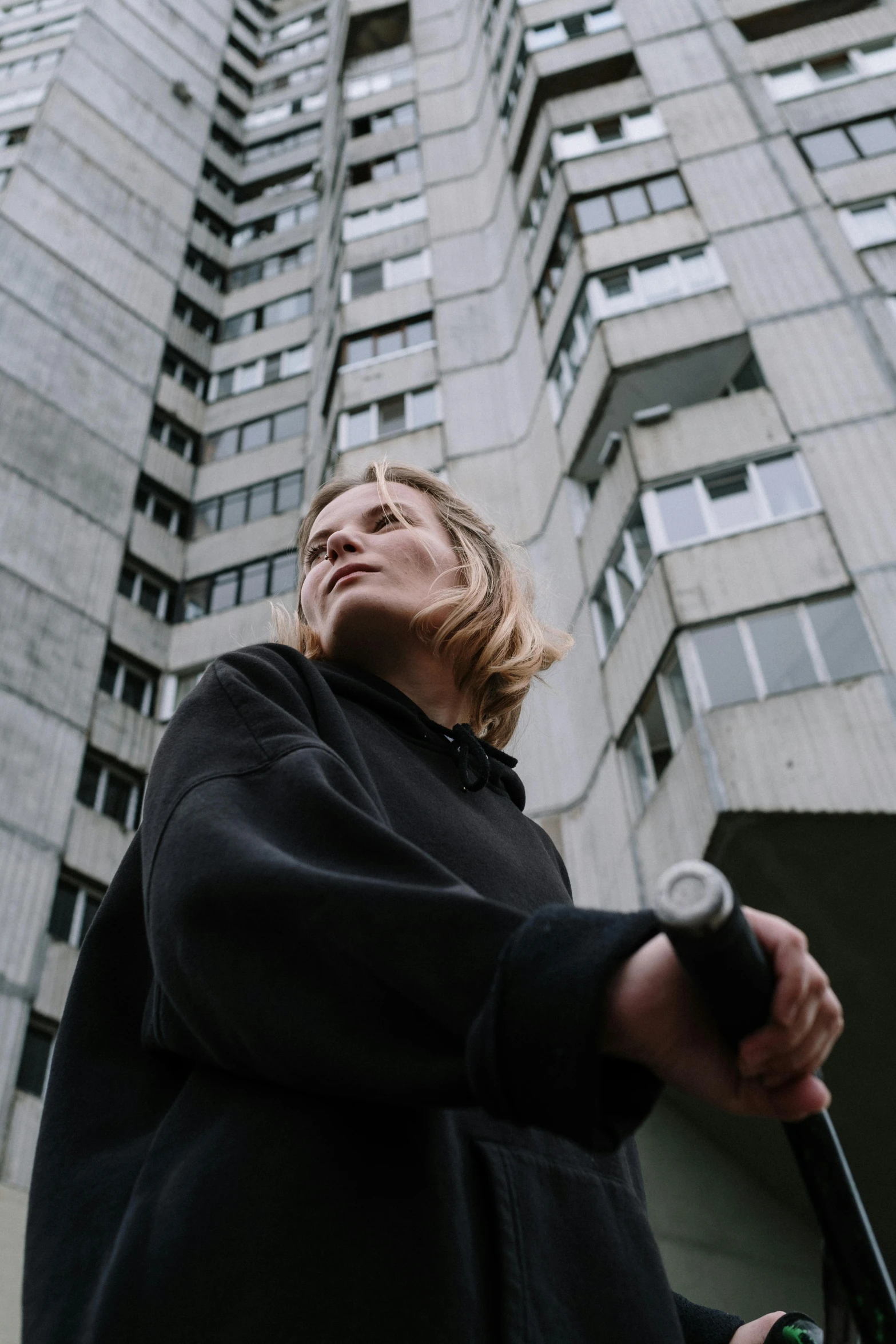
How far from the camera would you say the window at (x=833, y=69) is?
18375 mm

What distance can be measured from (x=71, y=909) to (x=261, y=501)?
452 inches

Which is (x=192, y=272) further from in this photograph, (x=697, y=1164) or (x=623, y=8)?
(x=697, y=1164)

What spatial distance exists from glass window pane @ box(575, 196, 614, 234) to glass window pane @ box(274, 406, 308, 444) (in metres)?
12.1

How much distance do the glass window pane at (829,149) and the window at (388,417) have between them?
7709 mm

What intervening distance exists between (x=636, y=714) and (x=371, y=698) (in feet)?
35.9

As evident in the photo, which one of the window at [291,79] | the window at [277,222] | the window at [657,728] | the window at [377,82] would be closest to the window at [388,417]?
the window at [657,728]

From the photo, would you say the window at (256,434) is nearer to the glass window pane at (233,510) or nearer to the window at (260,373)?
the window at (260,373)

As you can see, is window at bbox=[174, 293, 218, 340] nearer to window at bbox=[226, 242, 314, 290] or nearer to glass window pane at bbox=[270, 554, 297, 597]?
window at bbox=[226, 242, 314, 290]

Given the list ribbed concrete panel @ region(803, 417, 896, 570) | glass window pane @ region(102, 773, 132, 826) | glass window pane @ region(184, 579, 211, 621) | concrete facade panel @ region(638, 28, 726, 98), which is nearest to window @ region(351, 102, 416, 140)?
concrete facade panel @ region(638, 28, 726, 98)

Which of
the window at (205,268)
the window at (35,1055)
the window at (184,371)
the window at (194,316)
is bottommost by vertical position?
the window at (35,1055)

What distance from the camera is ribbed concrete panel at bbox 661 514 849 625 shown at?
38.8 feet

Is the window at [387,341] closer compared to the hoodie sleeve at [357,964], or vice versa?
the hoodie sleeve at [357,964]

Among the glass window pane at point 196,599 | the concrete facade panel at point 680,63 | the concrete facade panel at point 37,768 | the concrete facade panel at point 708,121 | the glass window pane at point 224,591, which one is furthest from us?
the glass window pane at point 196,599

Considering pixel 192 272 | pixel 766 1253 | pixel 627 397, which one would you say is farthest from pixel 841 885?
pixel 192 272
